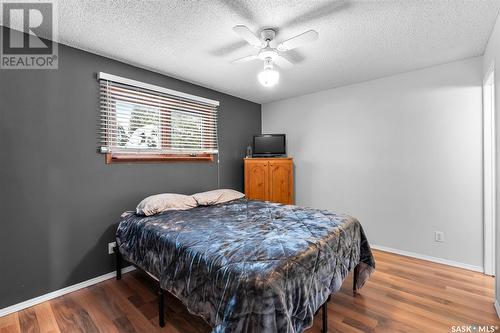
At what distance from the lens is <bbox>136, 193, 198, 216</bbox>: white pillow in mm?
2416

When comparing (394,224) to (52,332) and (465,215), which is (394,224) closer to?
(465,215)

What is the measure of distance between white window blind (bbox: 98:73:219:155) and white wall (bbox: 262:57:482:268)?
1776 mm

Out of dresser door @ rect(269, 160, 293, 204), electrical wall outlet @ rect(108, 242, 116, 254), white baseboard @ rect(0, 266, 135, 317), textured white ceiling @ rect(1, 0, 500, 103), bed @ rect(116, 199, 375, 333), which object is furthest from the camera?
dresser door @ rect(269, 160, 293, 204)

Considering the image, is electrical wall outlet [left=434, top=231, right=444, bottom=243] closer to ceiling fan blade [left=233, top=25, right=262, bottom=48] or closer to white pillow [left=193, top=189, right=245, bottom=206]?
white pillow [left=193, top=189, right=245, bottom=206]

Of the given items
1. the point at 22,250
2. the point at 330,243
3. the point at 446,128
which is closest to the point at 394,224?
the point at 446,128

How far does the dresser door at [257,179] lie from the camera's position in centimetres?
384

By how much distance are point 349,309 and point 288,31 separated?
2.52 meters

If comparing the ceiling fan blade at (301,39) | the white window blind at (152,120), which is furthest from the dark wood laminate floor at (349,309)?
the ceiling fan blade at (301,39)

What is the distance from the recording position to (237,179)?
414 cm

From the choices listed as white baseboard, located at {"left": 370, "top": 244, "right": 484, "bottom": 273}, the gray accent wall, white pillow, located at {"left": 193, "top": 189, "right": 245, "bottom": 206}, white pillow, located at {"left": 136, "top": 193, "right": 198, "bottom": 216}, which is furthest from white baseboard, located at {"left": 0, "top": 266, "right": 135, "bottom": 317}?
white baseboard, located at {"left": 370, "top": 244, "right": 484, "bottom": 273}

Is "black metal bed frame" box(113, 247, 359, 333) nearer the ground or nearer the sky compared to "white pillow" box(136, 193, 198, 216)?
nearer the ground

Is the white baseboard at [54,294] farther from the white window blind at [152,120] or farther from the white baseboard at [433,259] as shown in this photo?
the white baseboard at [433,259]

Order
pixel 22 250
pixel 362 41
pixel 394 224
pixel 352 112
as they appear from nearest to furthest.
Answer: pixel 22 250
pixel 362 41
pixel 394 224
pixel 352 112

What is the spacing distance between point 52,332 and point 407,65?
4.46 metres
